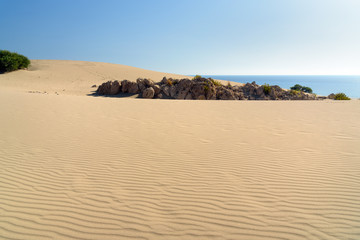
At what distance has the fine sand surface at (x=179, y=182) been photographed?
2746mm

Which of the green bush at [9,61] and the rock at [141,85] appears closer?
the rock at [141,85]

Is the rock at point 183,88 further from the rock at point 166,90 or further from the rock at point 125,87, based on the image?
the rock at point 125,87

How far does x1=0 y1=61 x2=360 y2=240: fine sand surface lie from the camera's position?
2746 millimetres

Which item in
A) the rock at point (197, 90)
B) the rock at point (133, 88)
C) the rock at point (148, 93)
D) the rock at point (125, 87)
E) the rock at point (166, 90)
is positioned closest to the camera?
the rock at point (148, 93)

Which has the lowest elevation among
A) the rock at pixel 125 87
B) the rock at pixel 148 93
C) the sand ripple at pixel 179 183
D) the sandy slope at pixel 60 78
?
the sand ripple at pixel 179 183

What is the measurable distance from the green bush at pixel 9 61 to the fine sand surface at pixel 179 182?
92.4 feet

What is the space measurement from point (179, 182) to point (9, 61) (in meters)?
34.6

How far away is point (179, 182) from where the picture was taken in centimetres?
383

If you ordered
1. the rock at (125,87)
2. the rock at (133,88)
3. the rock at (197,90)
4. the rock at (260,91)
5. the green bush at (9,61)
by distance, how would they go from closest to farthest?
the rock at (197,90), the rock at (133,88), the rock at (125,87), the rock at (260,91), the green bush at (9,61)

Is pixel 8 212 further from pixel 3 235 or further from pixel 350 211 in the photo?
pixel 350 211

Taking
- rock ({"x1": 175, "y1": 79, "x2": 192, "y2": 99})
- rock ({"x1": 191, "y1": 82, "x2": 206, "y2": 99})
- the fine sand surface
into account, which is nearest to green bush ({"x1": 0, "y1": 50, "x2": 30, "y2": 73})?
rock ({"x1": 175, "y1": 79, "x2": 192, "y2": 99})

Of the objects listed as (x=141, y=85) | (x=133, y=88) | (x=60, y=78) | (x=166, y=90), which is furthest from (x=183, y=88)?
(x=60, y=78)

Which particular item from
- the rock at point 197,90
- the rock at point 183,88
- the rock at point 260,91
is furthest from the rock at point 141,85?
the rock at point 260,91

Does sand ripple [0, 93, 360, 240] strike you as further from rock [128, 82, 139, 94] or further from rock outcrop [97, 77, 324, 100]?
rock [128, 82, 139, 94]
